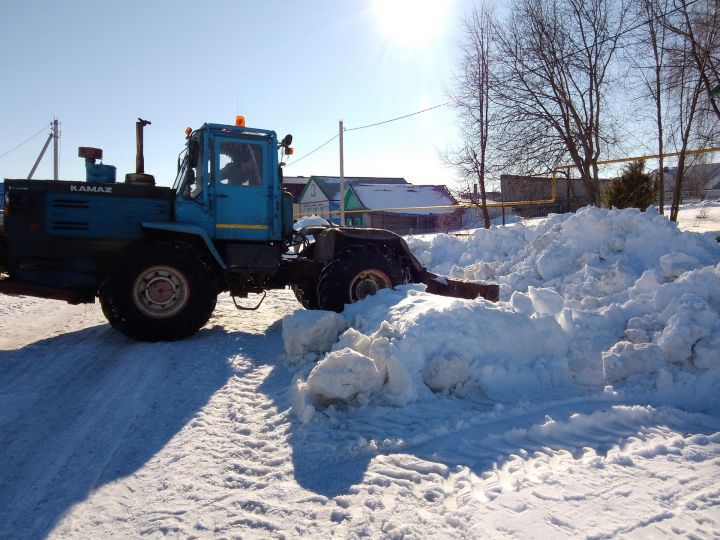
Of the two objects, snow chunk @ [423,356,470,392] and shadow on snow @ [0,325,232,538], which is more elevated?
snow chunk @ [423,356,470,392]

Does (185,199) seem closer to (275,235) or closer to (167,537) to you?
(275,235)

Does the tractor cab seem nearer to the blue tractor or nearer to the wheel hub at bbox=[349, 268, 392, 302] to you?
the blue tractor

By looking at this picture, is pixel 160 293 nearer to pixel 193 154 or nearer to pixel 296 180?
pixel 193 154

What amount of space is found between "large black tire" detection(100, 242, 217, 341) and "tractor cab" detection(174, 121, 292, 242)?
23.6 inches

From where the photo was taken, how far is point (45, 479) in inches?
120

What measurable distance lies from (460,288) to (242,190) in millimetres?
3275

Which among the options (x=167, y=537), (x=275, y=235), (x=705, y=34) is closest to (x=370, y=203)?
(x=705, y=34)

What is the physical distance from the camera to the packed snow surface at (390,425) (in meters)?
2.56

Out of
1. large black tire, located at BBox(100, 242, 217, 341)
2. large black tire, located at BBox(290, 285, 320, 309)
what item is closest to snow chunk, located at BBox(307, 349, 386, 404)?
large black tire, located at BBox(100, 242, 217, 341)

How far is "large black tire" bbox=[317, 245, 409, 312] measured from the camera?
6.81 m

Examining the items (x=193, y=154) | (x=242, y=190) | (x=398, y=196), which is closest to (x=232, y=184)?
(x=242, y=190)

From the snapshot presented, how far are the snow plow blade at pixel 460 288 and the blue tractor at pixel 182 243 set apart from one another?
0.02 m

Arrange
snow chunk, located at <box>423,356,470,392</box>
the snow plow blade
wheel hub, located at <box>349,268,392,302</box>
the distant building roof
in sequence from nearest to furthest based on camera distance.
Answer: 1. snow chunk, located at <box>423,356,470,392</box>
2. wheel hub, located at <box>349,268,392,302</box>
3. the snow plow blade
4. the distant building roof

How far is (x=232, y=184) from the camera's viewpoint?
6770 millimetres
